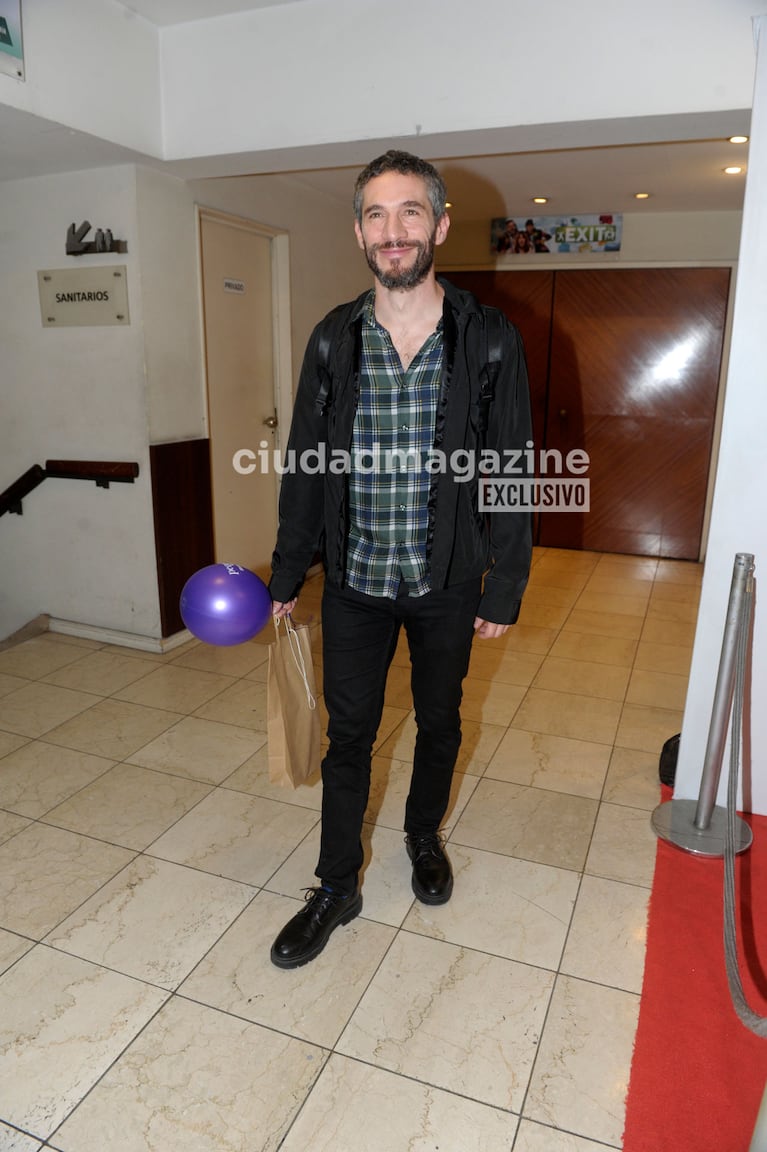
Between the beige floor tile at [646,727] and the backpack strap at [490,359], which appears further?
the beige floor tile at [646,727]

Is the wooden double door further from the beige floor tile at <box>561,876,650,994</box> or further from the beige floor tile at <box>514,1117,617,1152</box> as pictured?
the beige floor tile at <box>514,1117,617,1152</box>

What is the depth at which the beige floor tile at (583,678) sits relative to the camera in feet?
11.7

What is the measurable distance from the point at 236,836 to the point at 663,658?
2.45 metres

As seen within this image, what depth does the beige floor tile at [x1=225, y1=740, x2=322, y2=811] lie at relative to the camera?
265cm

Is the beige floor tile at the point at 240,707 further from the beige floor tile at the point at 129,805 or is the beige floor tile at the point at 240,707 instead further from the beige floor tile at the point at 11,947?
the beige floor tile at the point at 11,947

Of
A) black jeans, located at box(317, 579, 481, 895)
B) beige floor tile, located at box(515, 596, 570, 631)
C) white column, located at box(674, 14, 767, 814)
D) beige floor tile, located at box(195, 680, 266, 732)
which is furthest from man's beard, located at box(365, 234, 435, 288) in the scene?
beige floor tile, located at box(515, 596, 570, 631)

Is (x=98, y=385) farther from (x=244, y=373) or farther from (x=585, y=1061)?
(x=585, y=1061)

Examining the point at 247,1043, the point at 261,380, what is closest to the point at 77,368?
the point at 261,380

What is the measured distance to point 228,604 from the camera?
203cm

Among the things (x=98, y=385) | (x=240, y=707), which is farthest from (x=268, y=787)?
(x=98, y=385)

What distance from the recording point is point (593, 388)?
237 inches

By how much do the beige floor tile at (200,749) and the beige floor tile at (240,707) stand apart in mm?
46

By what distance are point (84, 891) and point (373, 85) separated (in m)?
2.87

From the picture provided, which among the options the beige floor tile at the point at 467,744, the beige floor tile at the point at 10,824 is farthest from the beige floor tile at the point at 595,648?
the beige floor tile at the point at 10,824
